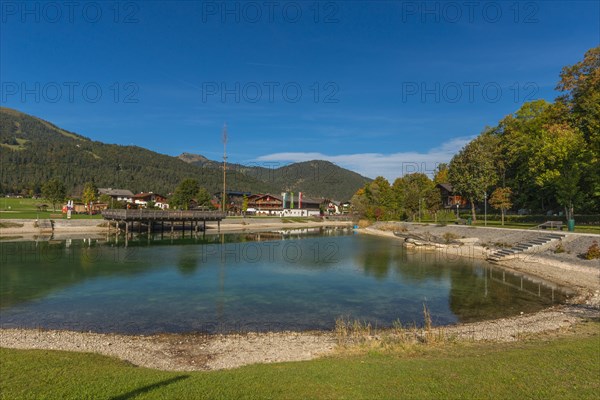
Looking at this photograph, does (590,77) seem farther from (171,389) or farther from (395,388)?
(171,389)

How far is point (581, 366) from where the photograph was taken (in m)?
8.21

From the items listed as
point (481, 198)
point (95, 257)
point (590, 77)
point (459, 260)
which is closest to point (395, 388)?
point (459, 260)

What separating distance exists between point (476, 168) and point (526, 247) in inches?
1270

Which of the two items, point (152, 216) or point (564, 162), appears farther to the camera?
point (152, 216)

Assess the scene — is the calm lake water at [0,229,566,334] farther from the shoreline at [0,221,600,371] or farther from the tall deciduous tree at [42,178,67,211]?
the tall deciduous tree at [42,178,67,211]

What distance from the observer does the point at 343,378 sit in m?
8.00

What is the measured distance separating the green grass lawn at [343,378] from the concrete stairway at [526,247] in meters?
24.0

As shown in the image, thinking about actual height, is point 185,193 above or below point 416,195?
above

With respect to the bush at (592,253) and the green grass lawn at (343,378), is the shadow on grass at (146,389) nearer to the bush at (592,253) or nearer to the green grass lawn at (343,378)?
the green grass lawn at (343,378)

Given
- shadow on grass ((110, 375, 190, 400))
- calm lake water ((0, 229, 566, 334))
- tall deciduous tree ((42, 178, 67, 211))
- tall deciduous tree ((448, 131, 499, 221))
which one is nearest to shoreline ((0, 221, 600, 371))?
calm lake water ((0, 229, 566, 334))

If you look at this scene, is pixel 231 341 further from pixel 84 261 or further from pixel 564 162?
pixel 564 162

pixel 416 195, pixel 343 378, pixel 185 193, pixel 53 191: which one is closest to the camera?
pixel 343 378

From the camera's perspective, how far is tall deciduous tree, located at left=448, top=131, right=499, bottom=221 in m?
60.5

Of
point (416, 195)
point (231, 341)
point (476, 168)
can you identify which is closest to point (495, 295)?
point (231, 341)
